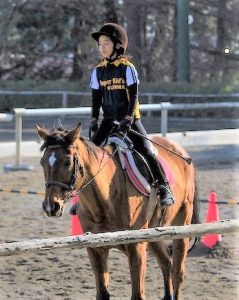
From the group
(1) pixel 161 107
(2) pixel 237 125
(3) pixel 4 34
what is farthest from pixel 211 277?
(3) pixel 4 34

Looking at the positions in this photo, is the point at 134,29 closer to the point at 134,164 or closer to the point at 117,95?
the point at 117,95

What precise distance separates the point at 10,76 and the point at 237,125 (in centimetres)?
1730

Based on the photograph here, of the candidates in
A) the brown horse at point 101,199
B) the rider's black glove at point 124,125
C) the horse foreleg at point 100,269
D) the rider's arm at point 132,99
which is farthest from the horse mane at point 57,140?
the horse foreleg at point 100,269

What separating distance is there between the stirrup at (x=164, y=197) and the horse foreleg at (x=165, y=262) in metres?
0.57

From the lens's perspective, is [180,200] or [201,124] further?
[201,124]

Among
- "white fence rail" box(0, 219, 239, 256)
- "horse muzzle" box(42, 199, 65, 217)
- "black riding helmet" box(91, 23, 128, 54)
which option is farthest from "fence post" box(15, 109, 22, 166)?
"white fence rail" box(0, 219, 239, 256)

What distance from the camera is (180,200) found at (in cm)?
651

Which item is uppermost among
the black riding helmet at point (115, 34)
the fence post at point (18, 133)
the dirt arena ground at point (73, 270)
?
the black riding helmet at point (115, 34)

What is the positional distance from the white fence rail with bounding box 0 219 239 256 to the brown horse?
2.76 ft

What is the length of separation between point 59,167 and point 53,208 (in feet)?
A: 1.06

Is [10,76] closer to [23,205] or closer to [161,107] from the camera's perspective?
[161,107]

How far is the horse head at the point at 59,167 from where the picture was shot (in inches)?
199

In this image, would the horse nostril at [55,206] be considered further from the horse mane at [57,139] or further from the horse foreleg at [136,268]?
the horse foreleg at [136,268]

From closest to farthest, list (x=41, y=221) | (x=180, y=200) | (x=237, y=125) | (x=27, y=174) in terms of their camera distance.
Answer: (x=180, y=200) → (x=41, y=221) → (x=27, y=174) → (x=237, y=125)
